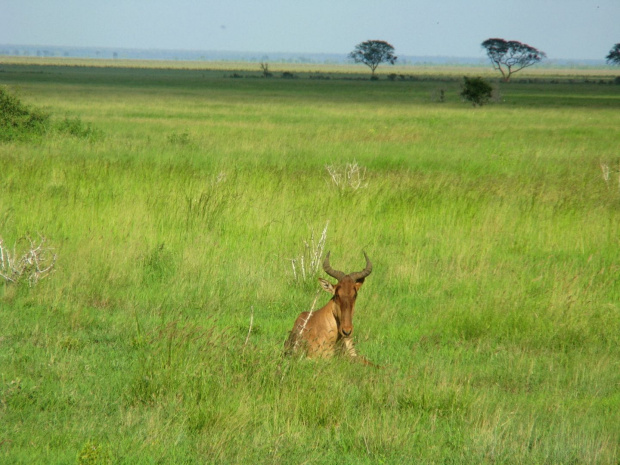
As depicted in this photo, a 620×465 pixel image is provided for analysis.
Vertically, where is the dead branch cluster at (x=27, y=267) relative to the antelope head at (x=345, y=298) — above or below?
below

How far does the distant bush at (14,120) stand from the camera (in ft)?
66.7

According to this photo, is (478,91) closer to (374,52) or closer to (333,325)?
(333,325)

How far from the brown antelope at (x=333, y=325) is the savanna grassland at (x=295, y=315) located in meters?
0.22

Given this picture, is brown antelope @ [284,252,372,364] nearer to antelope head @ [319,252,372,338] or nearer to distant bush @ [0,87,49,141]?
antelope head @ [319,252,372,338]

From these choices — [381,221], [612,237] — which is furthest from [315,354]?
[612,237]

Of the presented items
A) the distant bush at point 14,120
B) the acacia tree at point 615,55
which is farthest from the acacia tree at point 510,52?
the distant bush at point 14,120

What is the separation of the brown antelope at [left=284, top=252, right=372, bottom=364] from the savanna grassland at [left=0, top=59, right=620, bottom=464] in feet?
0.71

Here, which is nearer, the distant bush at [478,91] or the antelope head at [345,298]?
the antelope head at [345,298]

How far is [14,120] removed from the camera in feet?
68.0

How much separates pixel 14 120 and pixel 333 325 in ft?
55.1

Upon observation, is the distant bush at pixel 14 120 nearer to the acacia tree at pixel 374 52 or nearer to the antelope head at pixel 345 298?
the antelope head at pixel 345 298

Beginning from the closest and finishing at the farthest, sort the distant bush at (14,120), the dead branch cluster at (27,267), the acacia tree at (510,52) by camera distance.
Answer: the dead branch cluster at (27,267) → the distant bush at (14,120) → the acacia tree at (510,52)

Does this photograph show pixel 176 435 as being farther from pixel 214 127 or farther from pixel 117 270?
pixel 214 127

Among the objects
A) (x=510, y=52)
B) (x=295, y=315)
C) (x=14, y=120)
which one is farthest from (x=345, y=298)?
(x=510, y=52)
